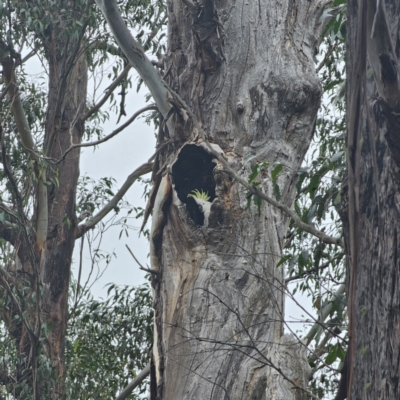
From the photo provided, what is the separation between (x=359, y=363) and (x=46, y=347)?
17.5 ft

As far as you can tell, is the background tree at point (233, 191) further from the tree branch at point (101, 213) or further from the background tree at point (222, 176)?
the tree branch at point (101, 213)

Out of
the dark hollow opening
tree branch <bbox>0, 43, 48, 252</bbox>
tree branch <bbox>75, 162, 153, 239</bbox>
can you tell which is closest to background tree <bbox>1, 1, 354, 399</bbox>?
the dark hollow opening

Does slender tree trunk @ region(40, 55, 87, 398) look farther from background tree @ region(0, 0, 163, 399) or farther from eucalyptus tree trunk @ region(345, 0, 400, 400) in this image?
eucalyptus tree trunk @ region(345, 0, 400, 400)

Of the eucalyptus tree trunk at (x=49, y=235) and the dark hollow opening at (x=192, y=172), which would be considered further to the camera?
the eucalyptus tree trunk at (x=49, y=235)

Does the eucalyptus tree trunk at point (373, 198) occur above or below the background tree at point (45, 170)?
below

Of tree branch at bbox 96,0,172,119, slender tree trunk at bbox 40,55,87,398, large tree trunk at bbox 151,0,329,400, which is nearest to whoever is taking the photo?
large tree trunk at bbox 151,0,329,400

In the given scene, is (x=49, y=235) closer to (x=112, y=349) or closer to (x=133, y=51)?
(x=112, y=349)

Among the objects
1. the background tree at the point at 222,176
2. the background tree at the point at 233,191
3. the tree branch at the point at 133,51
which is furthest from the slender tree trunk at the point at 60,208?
the background tree at the point at 222,176

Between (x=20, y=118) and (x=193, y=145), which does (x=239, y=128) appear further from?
(x=20, y=118)

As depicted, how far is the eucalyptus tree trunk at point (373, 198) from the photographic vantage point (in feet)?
3.77

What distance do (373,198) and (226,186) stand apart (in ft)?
Answer: 6.32

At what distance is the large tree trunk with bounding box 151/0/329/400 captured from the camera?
2932 mm

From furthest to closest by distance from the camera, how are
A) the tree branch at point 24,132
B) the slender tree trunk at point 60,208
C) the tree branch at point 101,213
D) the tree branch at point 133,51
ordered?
the tree branch at point 101,213, the slender tree trunk at point 60,208, the tree branch at point 24,132, the tree branch at point 133,51

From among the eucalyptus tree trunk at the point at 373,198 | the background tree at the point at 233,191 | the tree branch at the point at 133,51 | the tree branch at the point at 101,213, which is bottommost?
the eucalyptus tree trunk at the point at 373,198
